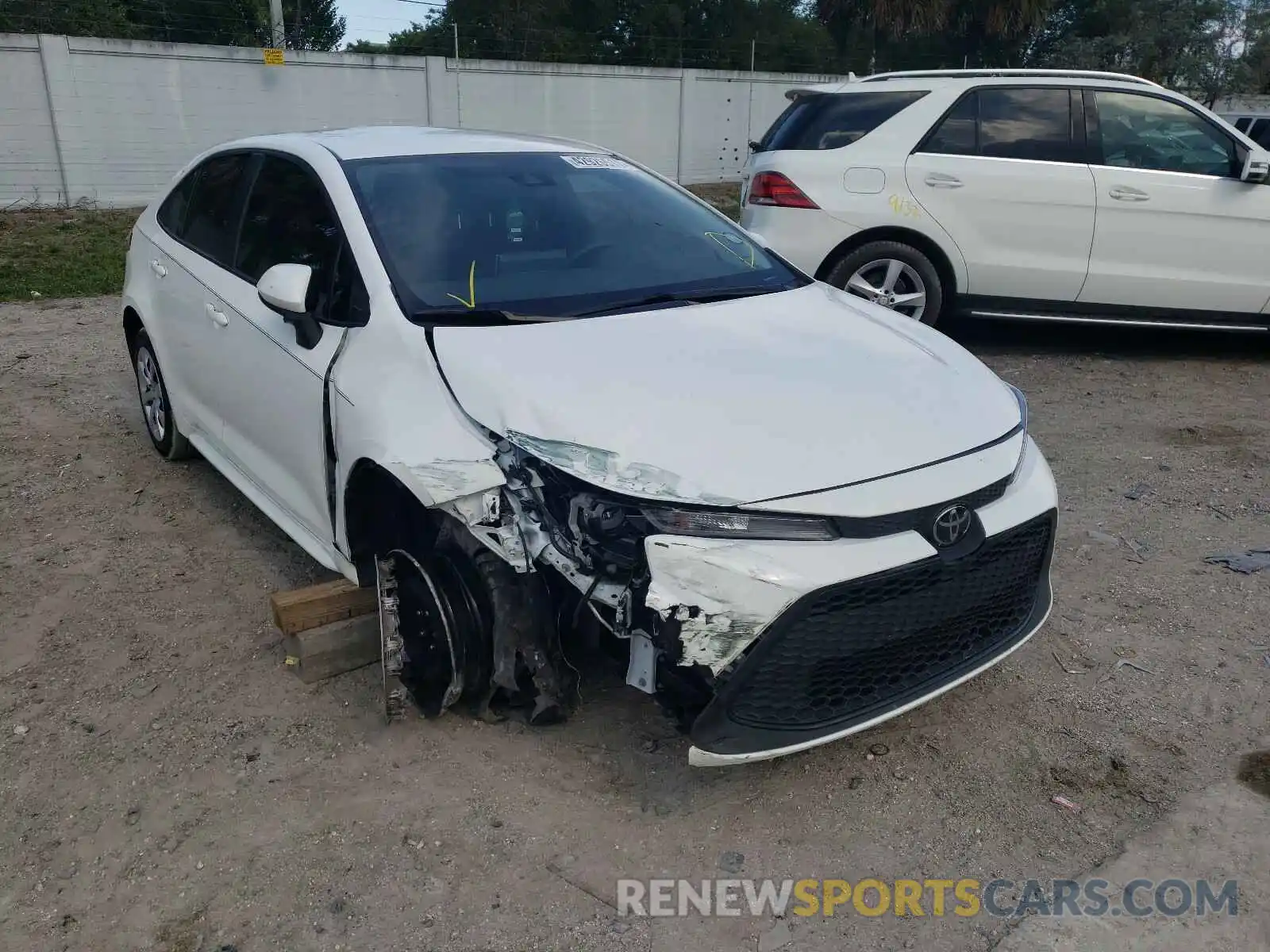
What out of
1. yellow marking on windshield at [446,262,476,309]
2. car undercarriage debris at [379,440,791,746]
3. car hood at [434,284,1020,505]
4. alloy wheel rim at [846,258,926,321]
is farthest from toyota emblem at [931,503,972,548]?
alloy wheel rim at [846,258,926,321]

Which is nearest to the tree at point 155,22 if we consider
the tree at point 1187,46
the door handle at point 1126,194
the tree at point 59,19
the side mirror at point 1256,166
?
the tree at point 59,19

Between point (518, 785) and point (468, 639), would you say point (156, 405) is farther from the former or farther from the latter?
point (518, 785)

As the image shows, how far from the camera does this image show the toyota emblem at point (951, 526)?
265cm

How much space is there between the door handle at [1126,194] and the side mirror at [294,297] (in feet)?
17.9

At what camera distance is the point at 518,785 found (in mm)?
2896

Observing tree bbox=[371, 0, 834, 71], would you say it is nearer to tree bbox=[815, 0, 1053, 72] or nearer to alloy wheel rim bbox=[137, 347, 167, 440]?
tree bbox=[815, 0, 1053, 72]

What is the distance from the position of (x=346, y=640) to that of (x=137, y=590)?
3.66ft

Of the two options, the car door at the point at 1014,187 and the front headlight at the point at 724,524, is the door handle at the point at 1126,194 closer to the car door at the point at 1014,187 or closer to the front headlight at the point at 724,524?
the car door at the point at 1014,187

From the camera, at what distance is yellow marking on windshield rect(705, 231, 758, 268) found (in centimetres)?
394

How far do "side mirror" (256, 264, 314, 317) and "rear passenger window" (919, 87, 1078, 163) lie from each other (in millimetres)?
4941

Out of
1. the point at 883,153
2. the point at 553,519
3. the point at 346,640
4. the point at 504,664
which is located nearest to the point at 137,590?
the point at 346,640

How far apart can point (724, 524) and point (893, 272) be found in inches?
194

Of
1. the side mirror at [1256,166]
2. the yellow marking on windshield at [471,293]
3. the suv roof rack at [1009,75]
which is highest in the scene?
the suv roof rack at [1009,75]

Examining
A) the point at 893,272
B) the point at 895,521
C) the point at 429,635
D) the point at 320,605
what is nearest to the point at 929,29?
the point at 893,272
